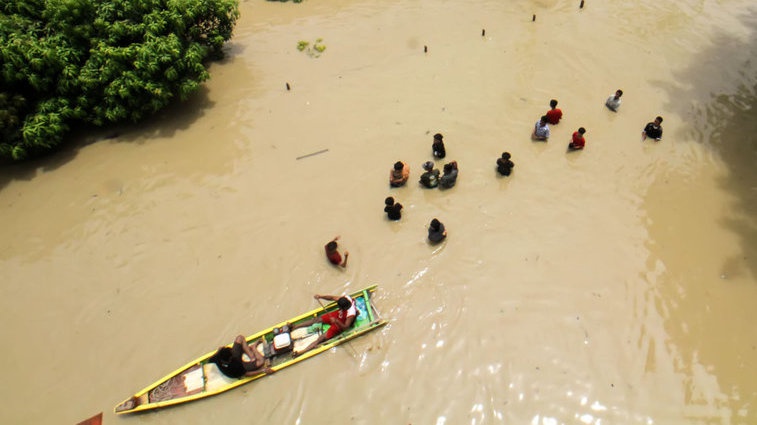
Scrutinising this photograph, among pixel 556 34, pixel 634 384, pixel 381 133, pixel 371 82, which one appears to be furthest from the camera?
pixel 556 34

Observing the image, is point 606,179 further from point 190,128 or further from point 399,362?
point 190,128

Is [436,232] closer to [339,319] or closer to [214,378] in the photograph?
[339,319]

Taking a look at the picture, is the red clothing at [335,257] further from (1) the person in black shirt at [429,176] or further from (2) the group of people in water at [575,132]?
(2) the group of people in water at [575,132]

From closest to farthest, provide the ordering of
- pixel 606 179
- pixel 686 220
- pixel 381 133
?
pixel 686 220
pixel 606 179
pixel 381 133

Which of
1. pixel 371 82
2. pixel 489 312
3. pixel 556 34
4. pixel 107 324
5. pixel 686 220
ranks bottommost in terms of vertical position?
pixel 107 324

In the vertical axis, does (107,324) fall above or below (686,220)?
below

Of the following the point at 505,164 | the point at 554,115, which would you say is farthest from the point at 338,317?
the point at 554,115

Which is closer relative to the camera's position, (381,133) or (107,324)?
(107,324)

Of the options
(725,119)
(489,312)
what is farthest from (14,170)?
(725,119)
